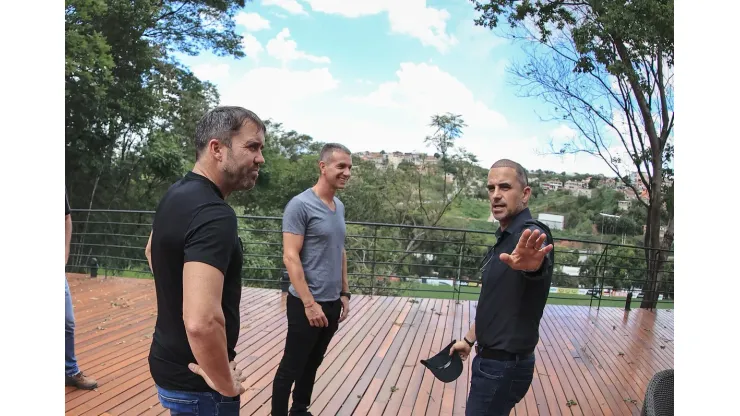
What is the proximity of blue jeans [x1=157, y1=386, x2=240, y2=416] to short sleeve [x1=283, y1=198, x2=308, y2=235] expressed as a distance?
1.00 metres

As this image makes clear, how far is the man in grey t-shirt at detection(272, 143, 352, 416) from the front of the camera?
2.19 metres

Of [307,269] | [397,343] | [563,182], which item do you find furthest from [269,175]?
[307,269]

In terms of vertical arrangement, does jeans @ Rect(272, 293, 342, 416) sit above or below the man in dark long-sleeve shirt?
below

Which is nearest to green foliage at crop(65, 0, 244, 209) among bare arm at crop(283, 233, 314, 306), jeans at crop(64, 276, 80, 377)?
jeans at crop(64, 276, 80, 377)

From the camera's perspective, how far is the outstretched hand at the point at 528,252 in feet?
4.56

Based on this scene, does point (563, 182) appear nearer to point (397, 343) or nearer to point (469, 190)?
point (469, 190)

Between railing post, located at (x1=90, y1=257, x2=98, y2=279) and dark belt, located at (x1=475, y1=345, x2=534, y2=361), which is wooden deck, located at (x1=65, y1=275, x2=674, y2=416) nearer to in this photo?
railing post, located at (x1=90, y1=257, x2=98, y2=279)

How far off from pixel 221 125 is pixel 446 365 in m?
1.27

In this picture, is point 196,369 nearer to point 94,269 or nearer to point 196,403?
point 196,403

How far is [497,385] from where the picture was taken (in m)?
1.59

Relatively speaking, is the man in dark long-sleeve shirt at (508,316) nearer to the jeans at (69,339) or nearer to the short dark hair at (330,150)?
the short dark hair at (330,150)

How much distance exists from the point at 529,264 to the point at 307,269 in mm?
1138

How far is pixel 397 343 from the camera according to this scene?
436cm

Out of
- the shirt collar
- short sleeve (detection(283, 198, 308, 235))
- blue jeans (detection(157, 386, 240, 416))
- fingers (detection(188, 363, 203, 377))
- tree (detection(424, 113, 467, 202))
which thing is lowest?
blue jeans (detection(157, 386, 240, 416))
